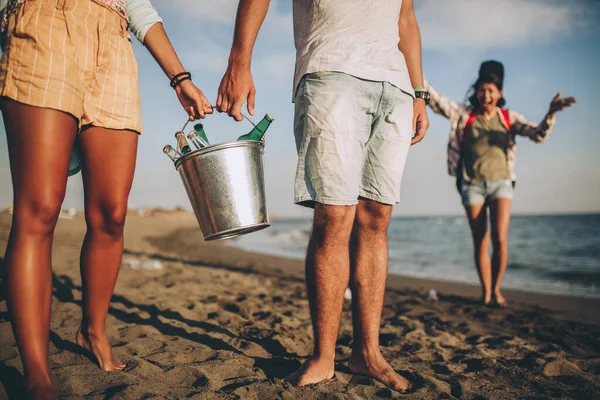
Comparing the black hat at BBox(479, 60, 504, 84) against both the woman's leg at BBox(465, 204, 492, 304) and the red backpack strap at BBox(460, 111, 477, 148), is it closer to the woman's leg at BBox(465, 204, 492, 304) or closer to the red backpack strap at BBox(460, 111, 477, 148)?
the red backpack strap at BBox(460, 111, 477, 148)

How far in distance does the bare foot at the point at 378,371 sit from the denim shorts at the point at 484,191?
8.76 feet

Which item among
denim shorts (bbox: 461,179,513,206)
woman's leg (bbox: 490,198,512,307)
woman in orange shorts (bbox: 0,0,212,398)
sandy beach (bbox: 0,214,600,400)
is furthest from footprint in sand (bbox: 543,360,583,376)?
woman in orange shorts (bbox: 0,0,212,398)

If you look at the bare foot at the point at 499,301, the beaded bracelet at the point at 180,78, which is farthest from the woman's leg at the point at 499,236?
the beaded bracelet at the point at 180,78

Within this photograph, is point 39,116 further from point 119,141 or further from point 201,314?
point 201,314

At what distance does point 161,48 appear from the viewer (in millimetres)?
2002

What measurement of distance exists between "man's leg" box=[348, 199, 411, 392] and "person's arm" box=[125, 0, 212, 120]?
96 cm

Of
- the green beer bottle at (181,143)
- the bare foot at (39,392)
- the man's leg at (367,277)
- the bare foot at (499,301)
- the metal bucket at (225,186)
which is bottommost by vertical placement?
the bare foot at (499,301)

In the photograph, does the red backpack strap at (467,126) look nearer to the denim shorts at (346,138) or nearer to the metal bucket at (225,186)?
the denim shorts at (346,138)

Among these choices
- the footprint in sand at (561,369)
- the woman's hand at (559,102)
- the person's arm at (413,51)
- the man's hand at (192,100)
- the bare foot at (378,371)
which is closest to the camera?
the bare foot at (378,371)

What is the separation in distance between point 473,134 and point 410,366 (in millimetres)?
2843

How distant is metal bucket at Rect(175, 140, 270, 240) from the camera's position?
1949 millimetres

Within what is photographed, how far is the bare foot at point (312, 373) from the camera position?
72.2 inches

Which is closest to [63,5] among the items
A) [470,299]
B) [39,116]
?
[39,116]

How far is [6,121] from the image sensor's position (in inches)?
58.7
